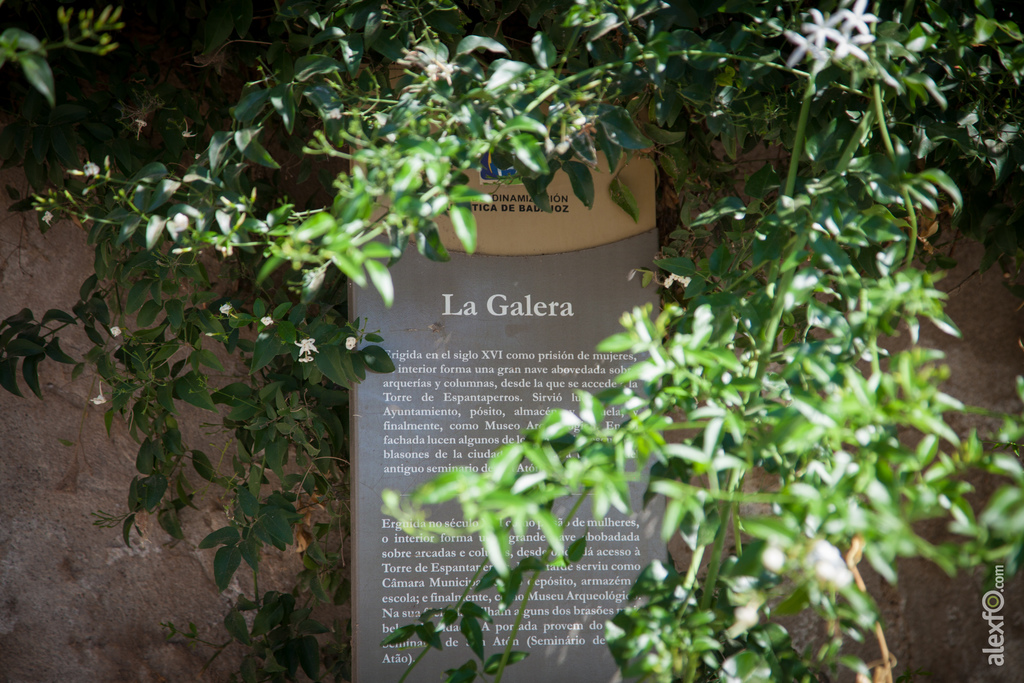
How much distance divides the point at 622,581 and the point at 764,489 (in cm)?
60

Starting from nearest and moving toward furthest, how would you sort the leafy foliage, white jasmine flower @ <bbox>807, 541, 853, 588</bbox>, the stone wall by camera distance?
white jasmine flower @ <bbox>807, 541, 853, 588</bbox> → the leafy foliage → the stone wall

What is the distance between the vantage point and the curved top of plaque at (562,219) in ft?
5.86

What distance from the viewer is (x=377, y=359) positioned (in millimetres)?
1599

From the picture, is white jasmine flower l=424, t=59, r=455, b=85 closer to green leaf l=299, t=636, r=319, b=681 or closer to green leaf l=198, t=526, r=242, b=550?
green leaf l=198, t=526, r=242, b=550

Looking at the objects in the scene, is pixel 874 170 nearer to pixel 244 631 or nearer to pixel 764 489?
pixel 764 489

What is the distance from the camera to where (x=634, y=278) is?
5.93 ft

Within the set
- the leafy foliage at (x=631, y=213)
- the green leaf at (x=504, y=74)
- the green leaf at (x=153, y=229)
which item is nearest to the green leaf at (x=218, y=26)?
the leafy foliage at (x=631, y=213)

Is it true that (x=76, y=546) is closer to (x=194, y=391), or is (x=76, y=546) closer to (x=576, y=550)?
(x=194, y=391)

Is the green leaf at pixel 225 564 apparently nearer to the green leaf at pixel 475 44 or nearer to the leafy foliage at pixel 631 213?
the leafy foliage at pixel 631 213

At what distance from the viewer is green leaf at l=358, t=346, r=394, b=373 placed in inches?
62.9

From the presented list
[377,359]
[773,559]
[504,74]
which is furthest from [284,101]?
[773,559]

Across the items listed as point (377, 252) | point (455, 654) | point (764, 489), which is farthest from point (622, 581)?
point (377, 252)

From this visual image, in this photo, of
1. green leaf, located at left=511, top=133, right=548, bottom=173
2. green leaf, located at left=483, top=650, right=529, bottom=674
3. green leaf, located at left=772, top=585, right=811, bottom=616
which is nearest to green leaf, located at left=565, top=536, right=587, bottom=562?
green leaf, located at left=483, top=650, right=529, bottom=674

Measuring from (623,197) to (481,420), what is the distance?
2.12 ft
